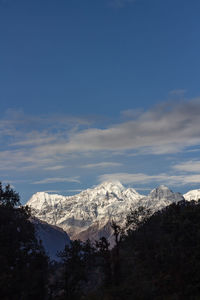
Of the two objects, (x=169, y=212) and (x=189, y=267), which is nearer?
(x=189, y=267)

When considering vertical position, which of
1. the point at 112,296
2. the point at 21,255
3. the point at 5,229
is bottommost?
the point at 112,296

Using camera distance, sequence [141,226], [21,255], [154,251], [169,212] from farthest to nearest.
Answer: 1. [141,226]
2. [169,212]
3. [154,251]
4. [21,255]

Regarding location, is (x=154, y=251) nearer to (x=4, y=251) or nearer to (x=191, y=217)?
(x=191, y=217)

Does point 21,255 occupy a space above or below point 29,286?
above

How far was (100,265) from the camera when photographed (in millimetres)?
57875

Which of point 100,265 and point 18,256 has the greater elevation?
point 18,256

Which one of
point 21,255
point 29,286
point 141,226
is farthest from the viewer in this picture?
point 141,226

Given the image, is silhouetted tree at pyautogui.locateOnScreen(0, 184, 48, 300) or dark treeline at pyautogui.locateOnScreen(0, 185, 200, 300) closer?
dark treeline at pyautogui.locateOnScreen(0, 185, 200, 300)

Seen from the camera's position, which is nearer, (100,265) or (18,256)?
(18,256)

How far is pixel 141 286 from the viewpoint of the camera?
45.3m

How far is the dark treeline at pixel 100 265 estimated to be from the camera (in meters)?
44.7

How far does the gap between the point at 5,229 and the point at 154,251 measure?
2992 cm

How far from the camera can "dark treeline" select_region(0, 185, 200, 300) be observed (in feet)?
147

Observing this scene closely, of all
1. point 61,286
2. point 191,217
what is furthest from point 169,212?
point 61,286
